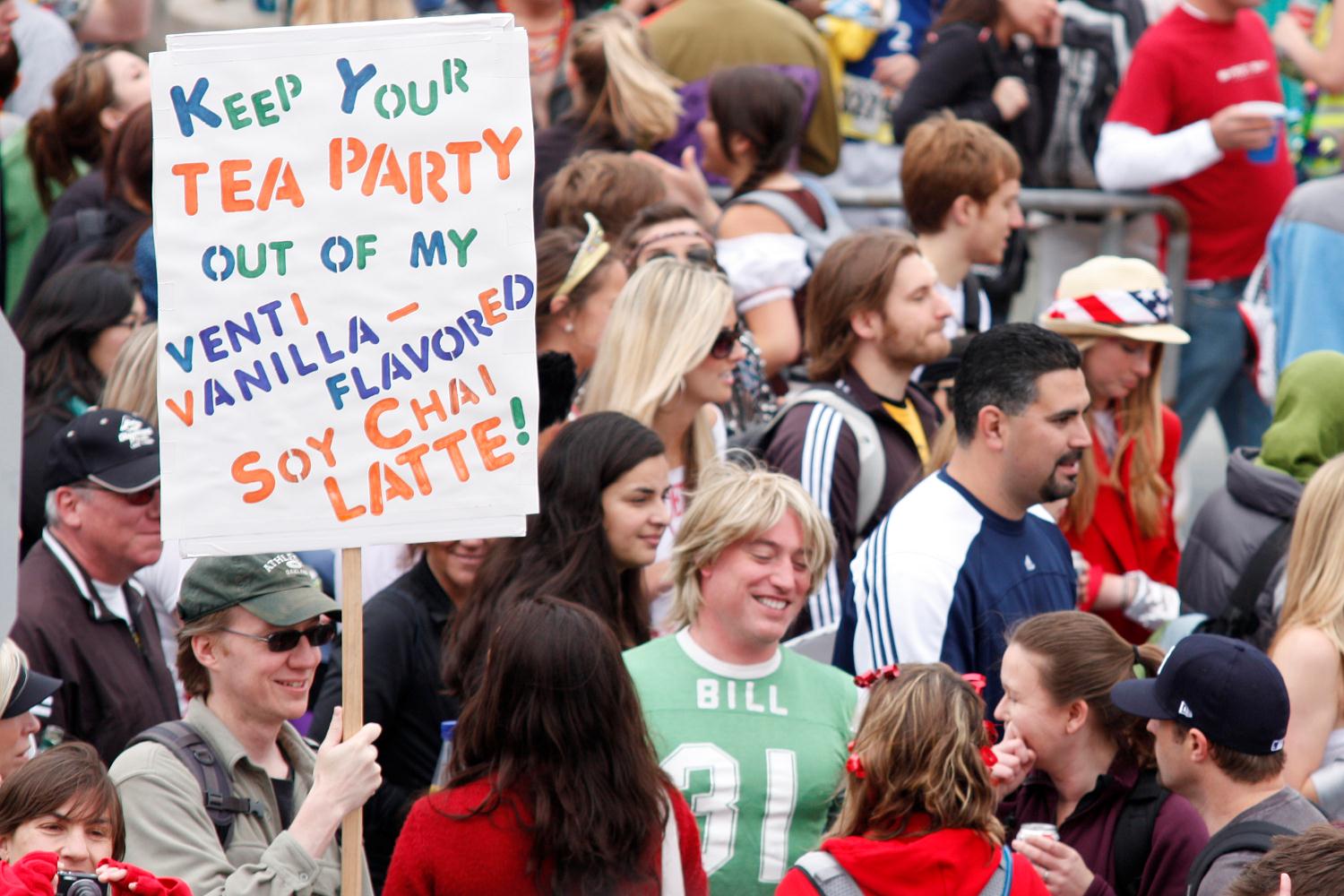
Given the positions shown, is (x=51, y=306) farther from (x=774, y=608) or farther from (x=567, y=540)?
(x=774, y=608)

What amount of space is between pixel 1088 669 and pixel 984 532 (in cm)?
62

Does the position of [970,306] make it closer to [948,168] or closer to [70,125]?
[948,168]

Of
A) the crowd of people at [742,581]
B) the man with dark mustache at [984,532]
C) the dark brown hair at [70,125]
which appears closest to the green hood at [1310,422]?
the crowd of people at [742,581]

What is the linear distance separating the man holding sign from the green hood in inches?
125

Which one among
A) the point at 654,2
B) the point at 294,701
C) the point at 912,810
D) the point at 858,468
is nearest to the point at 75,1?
the point at 654,2

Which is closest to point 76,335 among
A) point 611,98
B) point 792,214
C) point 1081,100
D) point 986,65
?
point 611,98

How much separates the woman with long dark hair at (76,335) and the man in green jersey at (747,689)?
262 centimetres

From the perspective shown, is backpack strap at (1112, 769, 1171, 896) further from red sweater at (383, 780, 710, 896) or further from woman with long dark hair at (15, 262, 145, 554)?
woman with long dark hair at (15, 262, 145, 554)

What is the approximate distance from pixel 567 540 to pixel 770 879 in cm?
112

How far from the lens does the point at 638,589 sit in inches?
212

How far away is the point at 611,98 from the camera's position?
830 centimetres

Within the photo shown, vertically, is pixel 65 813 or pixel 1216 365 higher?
pixel 65 813

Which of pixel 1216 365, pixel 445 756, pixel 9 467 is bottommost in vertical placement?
pixel 1216 365

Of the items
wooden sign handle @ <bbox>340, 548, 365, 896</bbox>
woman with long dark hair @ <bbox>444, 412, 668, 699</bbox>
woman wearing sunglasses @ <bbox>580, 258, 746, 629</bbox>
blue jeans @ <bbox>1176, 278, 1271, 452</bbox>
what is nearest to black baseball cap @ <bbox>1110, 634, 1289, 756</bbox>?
woman with long dark hair @ <bbox>444, 412, 668, 699</bbox>
